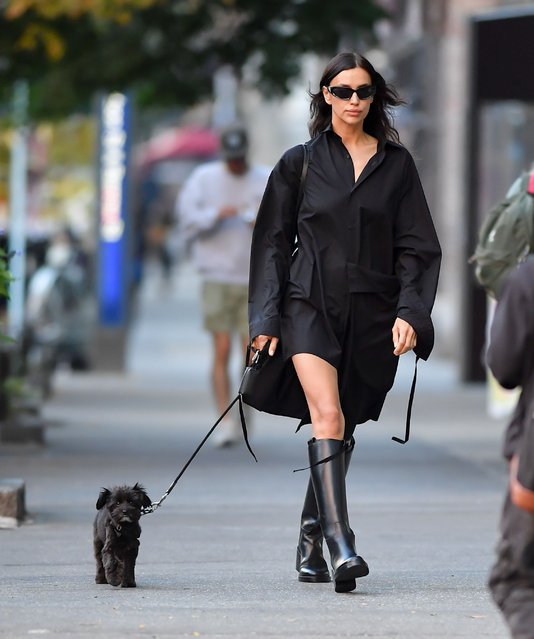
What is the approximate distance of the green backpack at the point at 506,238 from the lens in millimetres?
8867

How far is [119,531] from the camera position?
6.21m

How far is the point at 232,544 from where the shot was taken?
25.2ft

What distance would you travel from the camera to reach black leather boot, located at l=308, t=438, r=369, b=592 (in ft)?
20.1

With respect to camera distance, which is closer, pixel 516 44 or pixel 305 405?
pixel 305 405

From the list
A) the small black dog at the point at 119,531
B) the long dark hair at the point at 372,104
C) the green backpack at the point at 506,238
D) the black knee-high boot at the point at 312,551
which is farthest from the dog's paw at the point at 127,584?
A: the green backpack at the point at 506,238

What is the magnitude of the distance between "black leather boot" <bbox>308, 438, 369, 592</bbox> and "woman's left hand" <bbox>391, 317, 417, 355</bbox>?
15.3 inches

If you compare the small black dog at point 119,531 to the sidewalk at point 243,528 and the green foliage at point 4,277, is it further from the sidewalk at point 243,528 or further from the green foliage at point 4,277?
the green foliage at point 4,277

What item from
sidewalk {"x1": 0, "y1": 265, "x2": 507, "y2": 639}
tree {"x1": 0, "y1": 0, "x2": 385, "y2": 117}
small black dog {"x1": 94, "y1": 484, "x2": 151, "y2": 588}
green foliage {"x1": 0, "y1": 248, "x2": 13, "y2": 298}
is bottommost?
sidewalk {"x1": 0, "y1": 265, "x2": 507, "y2": 639}

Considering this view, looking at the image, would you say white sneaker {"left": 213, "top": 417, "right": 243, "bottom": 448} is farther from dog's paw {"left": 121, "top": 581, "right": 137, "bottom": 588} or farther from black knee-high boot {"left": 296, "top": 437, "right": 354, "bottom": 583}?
dog's paw {"left": 121, "top": 581, "right": 137, "bottom": 588}

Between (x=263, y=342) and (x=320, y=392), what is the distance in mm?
264

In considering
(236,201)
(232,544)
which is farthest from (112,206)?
(232,544)

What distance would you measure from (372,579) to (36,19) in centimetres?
763

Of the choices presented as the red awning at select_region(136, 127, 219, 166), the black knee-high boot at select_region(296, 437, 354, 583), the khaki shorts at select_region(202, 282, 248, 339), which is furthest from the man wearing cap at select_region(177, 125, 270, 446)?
the red awning at select_region(136, 127, 219, 166)

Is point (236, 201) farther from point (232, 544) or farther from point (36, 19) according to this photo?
point (232, 544)
